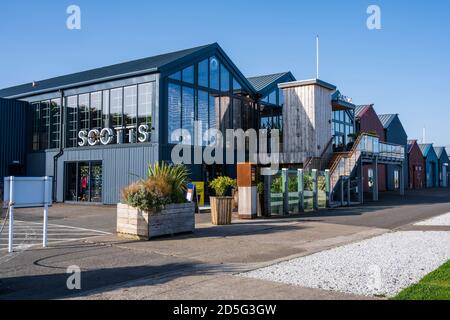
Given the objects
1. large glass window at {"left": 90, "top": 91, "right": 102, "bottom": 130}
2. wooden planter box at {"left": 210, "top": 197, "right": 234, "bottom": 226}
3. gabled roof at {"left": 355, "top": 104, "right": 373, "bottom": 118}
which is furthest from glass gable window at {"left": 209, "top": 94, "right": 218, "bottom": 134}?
gabled roof at {"left": 355, "top": 104, "right": 373, "bottom": 118}

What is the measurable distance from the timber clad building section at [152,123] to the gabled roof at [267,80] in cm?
22

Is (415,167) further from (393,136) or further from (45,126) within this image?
(45,126)

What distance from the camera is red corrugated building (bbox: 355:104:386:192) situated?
131ft

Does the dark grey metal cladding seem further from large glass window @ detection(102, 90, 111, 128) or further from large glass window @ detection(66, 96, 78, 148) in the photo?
large glass window @ detection(102, 90, 111, 128)

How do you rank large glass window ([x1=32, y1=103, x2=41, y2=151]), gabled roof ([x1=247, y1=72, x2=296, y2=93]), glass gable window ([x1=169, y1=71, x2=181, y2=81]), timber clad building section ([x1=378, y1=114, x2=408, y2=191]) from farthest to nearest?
timber clad building section ([x1=378, y1=114, x2=408, y2=191]), gabled roof ([x1=247, y1=72, x2=296, y2=93]), large glass window ([x1=32, y1=103, x2=41, y2=151]), glass gable window ([x1=169, y1=71, x2=181, y2=81])

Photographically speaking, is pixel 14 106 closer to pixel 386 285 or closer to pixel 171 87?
pixel 171 87

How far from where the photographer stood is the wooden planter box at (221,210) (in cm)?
1473

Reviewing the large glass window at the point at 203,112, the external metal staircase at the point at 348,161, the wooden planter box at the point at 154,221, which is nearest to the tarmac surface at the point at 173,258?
the wooden planter box at the point at 154,221

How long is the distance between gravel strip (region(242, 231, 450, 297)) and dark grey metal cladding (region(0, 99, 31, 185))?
2345 centimetres

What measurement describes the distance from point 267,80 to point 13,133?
683 inches

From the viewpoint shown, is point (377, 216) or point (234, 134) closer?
point (377, 216)

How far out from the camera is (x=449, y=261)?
8.33 metres
